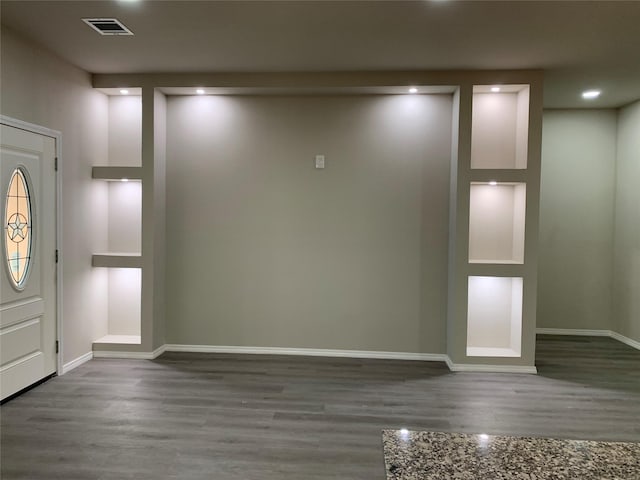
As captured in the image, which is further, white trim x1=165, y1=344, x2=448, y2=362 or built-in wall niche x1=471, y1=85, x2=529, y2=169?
white trim x1=165, y1=344, x2=448, y2=362

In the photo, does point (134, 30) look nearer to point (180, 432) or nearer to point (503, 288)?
point (180, 432)

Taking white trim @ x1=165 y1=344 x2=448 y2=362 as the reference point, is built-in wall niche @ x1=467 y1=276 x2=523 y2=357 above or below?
above

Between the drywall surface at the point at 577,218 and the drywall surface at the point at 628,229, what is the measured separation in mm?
114

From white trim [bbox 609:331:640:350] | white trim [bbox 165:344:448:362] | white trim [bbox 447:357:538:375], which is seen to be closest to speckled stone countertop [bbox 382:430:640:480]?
white trim [bbox 447:357:538:375]

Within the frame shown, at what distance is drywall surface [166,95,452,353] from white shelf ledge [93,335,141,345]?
0.38m

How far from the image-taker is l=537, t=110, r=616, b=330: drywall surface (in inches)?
228

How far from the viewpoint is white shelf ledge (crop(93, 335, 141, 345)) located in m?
4.61

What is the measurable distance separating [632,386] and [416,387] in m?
1.99

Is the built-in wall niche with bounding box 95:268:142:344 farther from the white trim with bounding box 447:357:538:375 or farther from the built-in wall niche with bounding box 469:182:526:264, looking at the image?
the built-in wall niche with bounding box 469:182:526:264

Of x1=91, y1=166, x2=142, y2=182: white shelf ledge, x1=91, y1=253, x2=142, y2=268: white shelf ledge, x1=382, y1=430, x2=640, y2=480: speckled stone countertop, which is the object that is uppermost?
x1=91, y1=166, x2=142, y2=182: white shelf ledge

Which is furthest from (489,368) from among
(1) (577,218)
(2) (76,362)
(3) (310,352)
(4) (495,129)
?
(2) (76,362)

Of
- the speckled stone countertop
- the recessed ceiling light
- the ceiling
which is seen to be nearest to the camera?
the speckled stone countertop

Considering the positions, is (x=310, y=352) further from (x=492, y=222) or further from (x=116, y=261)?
(x=492, y=222)

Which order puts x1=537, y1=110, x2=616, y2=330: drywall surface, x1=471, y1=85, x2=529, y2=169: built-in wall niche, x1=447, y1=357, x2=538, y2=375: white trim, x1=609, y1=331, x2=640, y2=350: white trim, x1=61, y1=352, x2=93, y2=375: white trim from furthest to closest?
x1=537, y1=110, x2=616, y2=330: drywall surface
x1=609, y1=331, x2=640, y2=350: white trim
x1=471, y1=85, x2=529, y2=169: built-in wall niche
x1=447, y1=357, x2=538, y2=375: white trim
x1=61, y1=352, x2=93, y2=375: white trim
